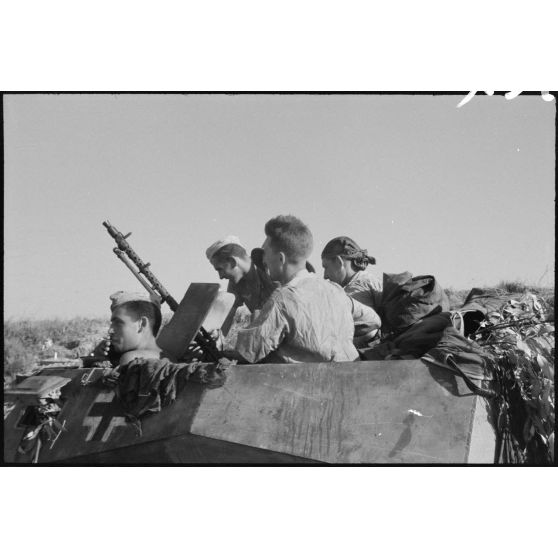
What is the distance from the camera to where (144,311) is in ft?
36.1

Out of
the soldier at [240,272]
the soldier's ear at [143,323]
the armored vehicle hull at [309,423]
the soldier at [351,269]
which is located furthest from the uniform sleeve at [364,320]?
the soldier's ear at [143,323]

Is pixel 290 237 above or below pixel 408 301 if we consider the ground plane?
above

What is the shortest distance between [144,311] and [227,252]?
34.9 inches

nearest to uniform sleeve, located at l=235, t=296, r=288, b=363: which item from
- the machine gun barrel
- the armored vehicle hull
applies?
the armored vehicle hull

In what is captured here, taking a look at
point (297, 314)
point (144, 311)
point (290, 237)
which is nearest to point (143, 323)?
point (144, 311)

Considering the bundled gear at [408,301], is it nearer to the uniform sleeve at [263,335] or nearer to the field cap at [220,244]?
the uniform sleeve at [263,335]

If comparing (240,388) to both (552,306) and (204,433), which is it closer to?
(204,433)

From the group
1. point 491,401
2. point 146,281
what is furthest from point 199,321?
point 491,401

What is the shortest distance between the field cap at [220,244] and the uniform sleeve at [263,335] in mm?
684

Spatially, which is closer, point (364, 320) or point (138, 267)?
point (364, 320)

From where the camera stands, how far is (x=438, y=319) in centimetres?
1073

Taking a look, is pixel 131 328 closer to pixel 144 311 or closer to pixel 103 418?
pixel 144 311

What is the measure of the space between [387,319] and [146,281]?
212cm

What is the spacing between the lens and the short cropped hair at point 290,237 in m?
11.0
